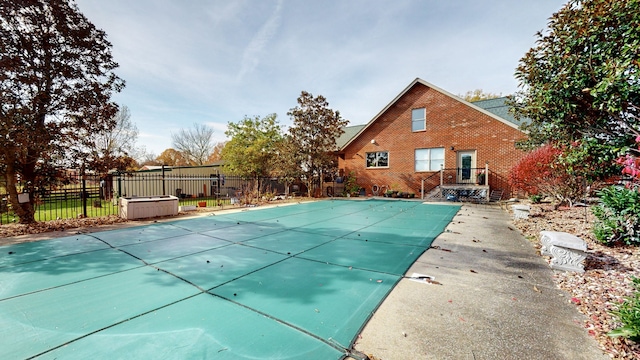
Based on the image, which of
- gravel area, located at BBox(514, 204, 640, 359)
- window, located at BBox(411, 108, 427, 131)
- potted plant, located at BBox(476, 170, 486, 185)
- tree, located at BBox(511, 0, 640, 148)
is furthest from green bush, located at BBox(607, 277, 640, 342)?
window, located at BBox(411, 108, 427, 131)

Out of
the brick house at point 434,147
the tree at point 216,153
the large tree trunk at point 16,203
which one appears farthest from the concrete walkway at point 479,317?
the tree at point 216,153

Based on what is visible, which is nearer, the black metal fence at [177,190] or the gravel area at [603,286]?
the gravel area at [603,286]

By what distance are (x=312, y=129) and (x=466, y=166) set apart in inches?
407

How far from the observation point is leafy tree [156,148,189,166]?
41.6 m

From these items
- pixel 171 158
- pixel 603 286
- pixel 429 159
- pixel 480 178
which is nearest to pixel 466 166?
pixel 480 178

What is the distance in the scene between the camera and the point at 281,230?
6855 millimetres

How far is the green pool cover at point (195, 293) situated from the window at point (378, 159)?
12.9 m

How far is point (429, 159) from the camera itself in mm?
16797

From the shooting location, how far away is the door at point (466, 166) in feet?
50.9

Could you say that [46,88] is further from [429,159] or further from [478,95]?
[478,95]

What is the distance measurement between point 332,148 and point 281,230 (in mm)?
12367

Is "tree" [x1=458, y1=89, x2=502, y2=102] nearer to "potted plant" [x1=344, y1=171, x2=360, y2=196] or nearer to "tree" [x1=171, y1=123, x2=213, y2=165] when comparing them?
"potted plant" [x1=344, y1=171, x2=360, y2=196]

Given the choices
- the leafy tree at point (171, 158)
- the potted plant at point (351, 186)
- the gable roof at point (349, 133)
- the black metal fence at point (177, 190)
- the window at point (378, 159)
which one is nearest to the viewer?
the black metal fence at point (177, 190)

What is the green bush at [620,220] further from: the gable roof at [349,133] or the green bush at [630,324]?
the gable roof at [349,133]
